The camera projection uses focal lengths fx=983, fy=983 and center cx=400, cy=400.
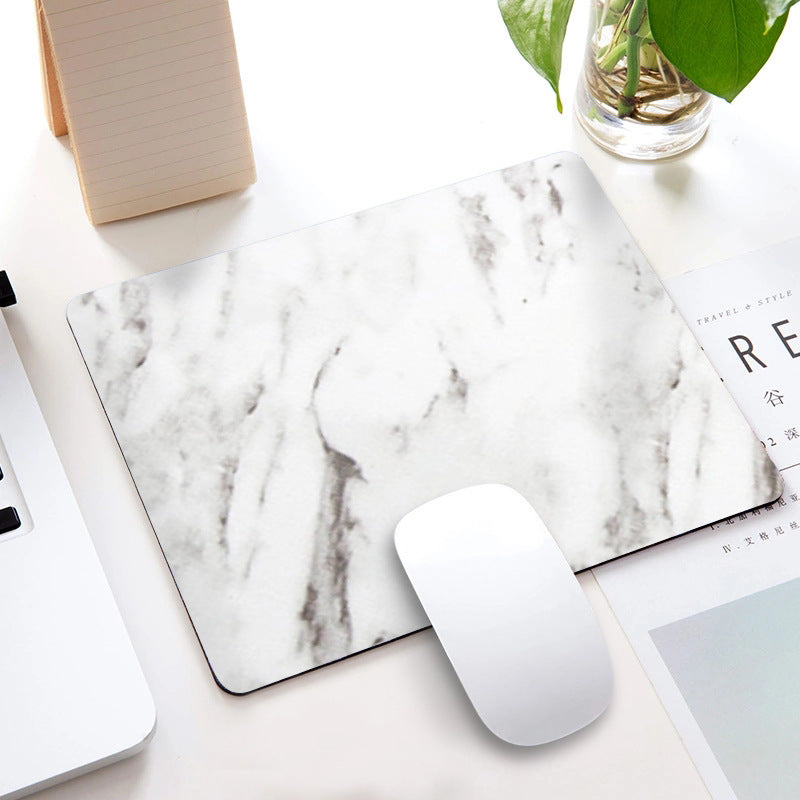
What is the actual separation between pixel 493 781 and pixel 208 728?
0.15 meters

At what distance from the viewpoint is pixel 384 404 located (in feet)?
1.96

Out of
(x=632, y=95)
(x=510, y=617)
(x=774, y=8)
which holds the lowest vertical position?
(x=510, y=617)

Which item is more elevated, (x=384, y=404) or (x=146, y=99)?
(x=146, y=99)

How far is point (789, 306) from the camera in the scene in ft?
2.12

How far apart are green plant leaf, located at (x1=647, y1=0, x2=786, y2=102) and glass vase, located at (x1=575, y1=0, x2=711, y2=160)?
0.18 feet

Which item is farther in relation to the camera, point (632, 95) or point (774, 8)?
point (632, 95)

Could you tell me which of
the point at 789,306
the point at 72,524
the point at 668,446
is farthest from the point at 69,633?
the point at 789,306

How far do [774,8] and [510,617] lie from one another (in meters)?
0.33

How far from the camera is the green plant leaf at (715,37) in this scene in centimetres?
55

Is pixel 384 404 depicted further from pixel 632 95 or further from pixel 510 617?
pixel 632 95

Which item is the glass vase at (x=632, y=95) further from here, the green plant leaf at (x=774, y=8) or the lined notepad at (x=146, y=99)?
the lined notepad at (x=146, y=99)

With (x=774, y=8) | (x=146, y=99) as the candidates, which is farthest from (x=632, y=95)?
(x=146, y=99)

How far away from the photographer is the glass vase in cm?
63

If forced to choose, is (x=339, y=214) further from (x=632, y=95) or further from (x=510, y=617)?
(x=510, y=617)
